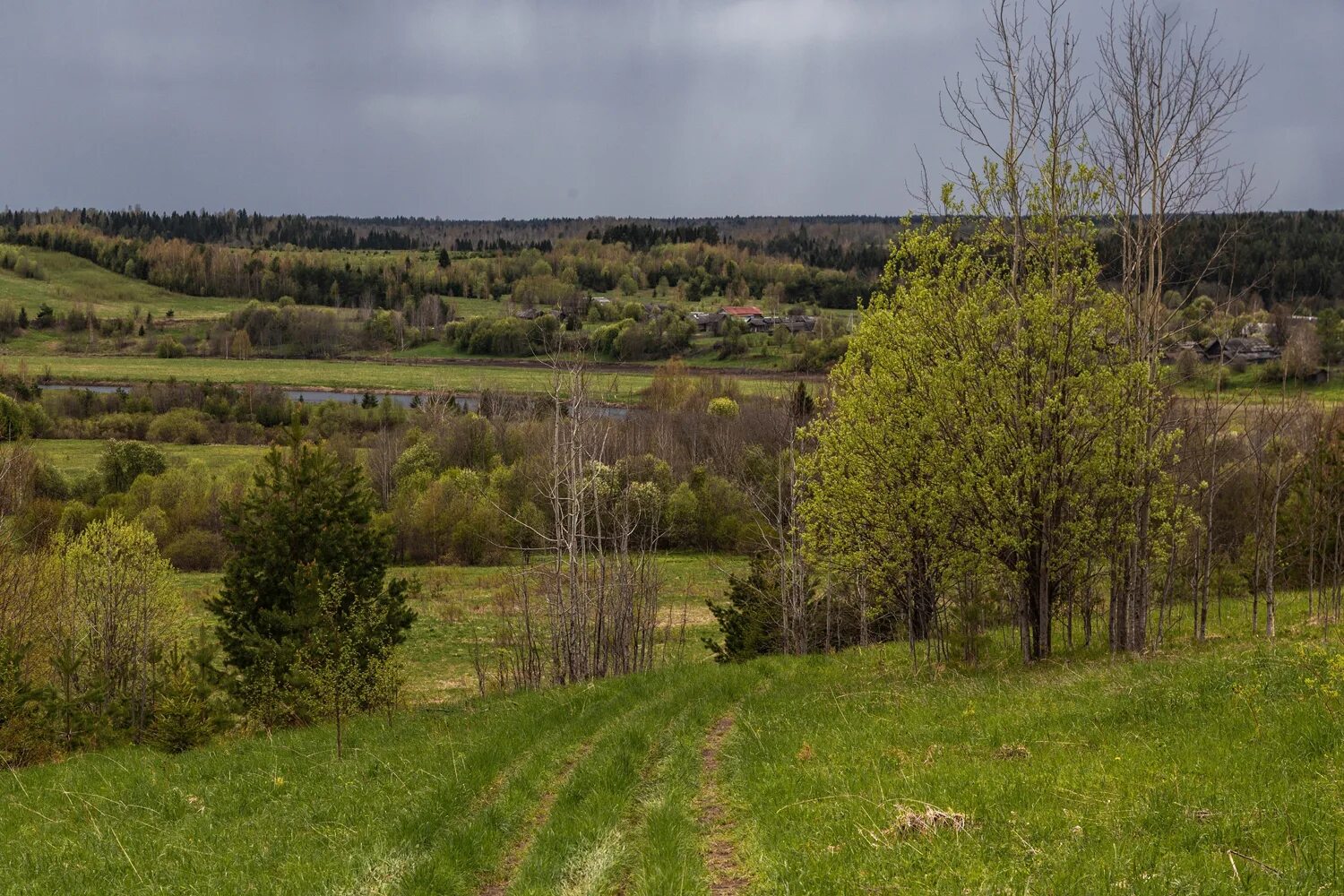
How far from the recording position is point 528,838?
10.3m

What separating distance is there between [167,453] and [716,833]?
10176cm

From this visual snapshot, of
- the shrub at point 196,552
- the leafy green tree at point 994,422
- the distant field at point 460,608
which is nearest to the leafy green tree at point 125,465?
the shrub at point 196,552

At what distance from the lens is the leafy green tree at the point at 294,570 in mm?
24094

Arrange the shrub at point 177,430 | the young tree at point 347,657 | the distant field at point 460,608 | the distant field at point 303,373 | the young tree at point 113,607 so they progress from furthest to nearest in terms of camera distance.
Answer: the distant field at point 303,373 → the shrub at point 177,430 → the distant field at point 460,608 → the young tree at point 113,607 → the young tree at point 347,657

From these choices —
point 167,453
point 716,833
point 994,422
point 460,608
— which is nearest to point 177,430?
point 167,453

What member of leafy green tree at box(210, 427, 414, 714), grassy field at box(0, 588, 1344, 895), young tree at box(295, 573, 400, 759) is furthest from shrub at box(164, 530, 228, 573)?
grassy field at box(0, 588, 1344, 895)

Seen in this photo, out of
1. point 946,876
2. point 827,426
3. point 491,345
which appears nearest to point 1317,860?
point 946,876

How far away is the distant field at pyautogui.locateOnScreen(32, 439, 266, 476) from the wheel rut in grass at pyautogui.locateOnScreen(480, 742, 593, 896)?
82090 mm

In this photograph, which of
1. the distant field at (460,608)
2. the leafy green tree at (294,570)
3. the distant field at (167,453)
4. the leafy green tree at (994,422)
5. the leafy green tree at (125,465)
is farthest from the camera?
the distant field at (167,453)

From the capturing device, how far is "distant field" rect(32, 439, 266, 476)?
292ft

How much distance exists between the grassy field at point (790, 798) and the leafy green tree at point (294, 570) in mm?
7064

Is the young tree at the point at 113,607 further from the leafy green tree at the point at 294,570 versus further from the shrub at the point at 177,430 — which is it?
the shrub at the point at 177,430

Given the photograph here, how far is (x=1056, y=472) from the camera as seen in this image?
16172 millimetres

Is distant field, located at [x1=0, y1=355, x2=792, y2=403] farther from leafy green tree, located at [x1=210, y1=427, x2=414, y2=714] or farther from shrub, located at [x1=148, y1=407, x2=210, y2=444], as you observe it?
leafy green tree, located at [x1=210, y1=427, x2=414, y2=714]
